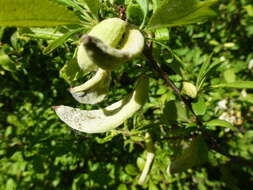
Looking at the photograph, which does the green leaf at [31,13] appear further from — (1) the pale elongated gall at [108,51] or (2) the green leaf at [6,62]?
(2) the green leaf at [6,62]

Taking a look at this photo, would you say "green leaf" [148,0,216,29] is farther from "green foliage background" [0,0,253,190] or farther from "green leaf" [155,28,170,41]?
"green foliage background" [0,0,253,190]

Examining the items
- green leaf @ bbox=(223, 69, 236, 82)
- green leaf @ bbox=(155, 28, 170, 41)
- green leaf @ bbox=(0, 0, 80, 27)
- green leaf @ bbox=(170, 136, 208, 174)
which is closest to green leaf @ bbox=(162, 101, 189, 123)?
green leaf @ bbox=(170, 136, 208, 174)

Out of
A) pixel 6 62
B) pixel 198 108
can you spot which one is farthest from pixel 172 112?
pixel 6 62

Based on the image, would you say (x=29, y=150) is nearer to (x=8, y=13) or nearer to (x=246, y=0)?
(x=8, y=13)

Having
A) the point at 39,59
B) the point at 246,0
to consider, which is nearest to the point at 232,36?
the point at 246,0

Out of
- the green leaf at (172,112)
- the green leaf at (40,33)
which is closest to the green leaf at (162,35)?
the green leaf at (40,33)

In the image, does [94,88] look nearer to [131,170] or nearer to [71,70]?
[71,70]
